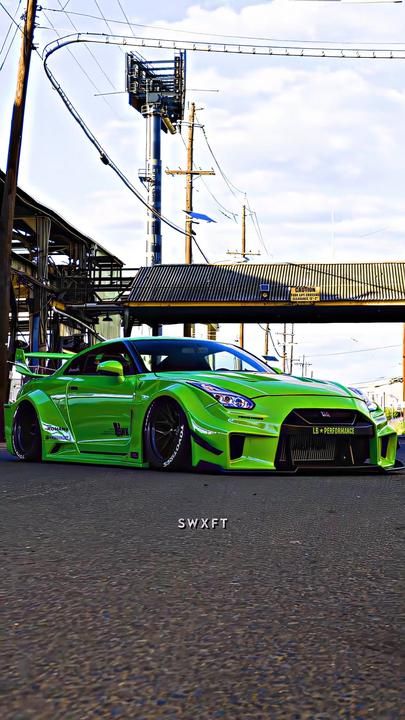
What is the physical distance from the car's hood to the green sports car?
13 mm

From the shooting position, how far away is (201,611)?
310 cm

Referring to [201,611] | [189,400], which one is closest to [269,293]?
[189,400]

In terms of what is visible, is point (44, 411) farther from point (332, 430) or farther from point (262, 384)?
point (332, 430)

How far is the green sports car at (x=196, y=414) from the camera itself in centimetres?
813

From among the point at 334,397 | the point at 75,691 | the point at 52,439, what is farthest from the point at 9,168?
the point at 75,691

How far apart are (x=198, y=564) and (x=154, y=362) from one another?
5.64 meters

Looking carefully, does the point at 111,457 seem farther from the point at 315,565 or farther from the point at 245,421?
the point at 315,565

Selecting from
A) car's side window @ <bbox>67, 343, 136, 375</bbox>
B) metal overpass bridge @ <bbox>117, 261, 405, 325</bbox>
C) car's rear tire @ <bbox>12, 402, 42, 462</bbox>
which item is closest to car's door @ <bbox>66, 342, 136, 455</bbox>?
car's side window @ <bbox>67, 343, 136, 375</bbox>

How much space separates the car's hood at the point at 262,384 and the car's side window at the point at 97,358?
826 mm

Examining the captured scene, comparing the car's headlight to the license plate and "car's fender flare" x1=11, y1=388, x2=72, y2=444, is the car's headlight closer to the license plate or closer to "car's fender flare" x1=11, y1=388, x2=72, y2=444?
the license plate

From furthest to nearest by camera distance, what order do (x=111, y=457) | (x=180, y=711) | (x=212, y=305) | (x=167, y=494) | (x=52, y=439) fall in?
(x=212, y=305)
(x=52, y=439)
(x=111, y=457)
(x=167, y=494)
(x=180, y=711)

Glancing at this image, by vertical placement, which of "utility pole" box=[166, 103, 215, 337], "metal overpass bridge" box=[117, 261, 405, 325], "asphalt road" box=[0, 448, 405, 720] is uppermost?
"utility pole" box=[166, 103, 215, 337]

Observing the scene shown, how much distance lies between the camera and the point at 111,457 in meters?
9.19

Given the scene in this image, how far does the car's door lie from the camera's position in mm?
9062
